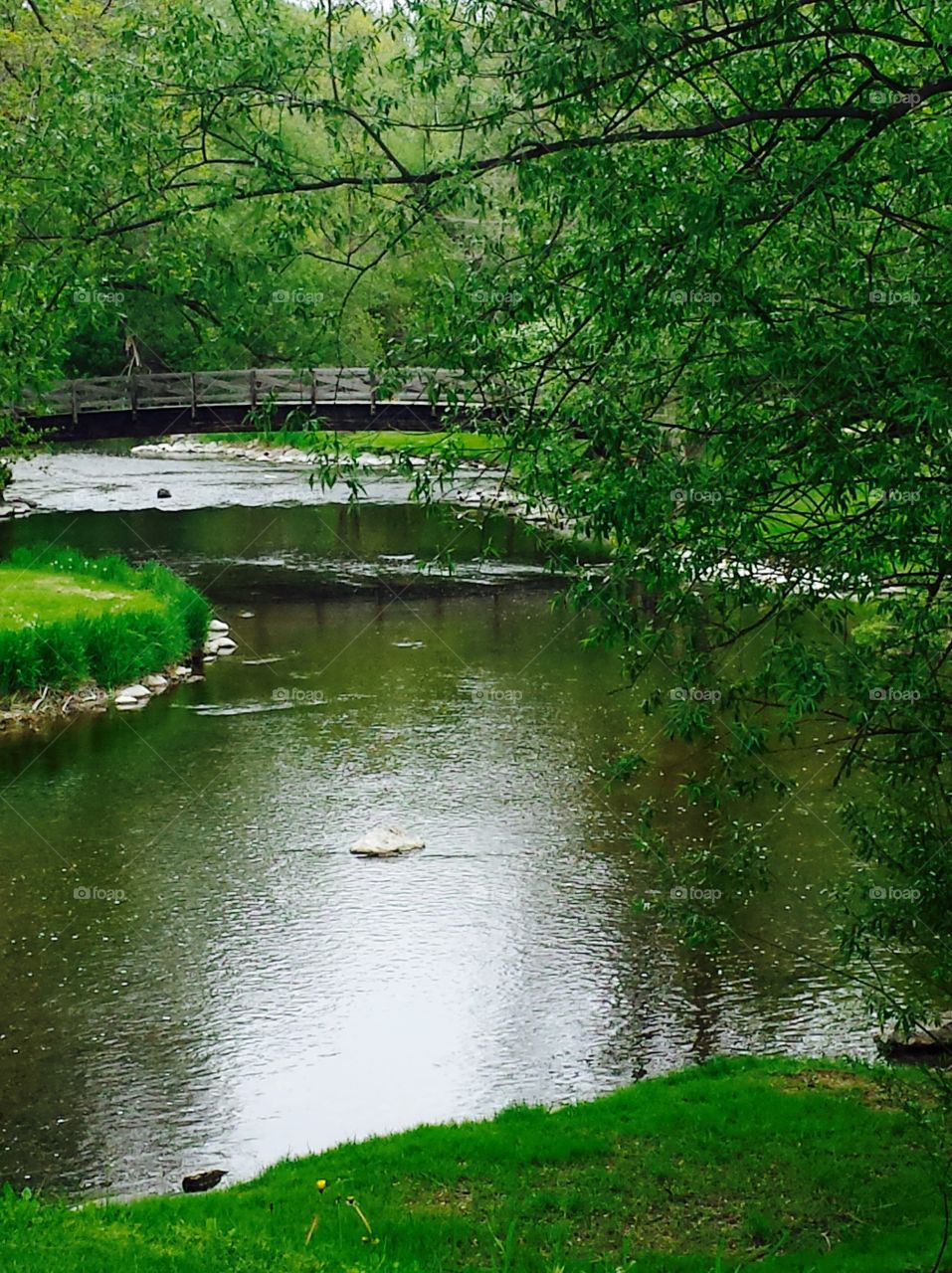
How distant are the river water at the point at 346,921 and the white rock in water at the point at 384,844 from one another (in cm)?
23

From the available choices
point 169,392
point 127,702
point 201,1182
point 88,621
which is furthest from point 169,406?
point 201,1182

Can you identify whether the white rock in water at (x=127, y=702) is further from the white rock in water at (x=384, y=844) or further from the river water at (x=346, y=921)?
the white rock in water at (x=384, y=844)

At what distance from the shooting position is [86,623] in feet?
74.6

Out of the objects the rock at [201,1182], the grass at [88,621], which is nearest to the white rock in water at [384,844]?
the rock at [201,1182]

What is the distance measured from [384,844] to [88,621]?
8624 millimetres

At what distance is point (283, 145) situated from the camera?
8.45 meters

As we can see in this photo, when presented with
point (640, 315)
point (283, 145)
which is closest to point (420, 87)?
point (283, 145)

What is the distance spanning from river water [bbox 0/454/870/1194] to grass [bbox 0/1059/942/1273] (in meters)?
1.10

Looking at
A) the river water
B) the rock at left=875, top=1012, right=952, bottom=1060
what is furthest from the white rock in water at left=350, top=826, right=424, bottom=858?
the rock at left=875, top=1012, right=952, bottom=1060

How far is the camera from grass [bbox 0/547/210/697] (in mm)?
21859

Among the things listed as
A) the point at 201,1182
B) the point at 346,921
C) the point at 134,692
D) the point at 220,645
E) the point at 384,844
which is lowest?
the point at 201,1182

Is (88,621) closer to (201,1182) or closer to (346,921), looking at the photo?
(346,921)

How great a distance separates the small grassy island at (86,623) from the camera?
858 inches

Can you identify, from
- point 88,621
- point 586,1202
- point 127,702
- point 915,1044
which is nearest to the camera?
point 586,1202
